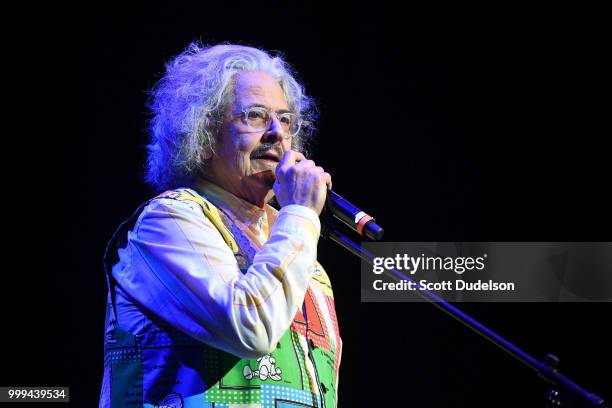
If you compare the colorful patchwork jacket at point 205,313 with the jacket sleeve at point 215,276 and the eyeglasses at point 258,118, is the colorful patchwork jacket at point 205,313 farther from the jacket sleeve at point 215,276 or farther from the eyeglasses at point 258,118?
the eyeglasses at point 258,118

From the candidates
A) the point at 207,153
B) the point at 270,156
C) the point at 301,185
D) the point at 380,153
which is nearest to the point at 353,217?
the point at 301,185

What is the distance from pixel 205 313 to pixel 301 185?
1.21ft

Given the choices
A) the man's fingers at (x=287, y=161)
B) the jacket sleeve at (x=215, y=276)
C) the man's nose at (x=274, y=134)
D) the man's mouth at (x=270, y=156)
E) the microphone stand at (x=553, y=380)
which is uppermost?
the man's nose at (x=274, y=134)

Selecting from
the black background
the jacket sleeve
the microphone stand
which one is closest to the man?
the jacket sleeve

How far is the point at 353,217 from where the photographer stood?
→ 1.69 m

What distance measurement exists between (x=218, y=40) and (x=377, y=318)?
1.29 meters

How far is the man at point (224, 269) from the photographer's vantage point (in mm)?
1481

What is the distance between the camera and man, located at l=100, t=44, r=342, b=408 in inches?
58.3

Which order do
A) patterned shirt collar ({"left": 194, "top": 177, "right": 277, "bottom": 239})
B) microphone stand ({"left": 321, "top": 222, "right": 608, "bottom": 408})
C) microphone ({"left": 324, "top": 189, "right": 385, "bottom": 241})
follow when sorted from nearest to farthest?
microphone stand ({"left": 321, "top": 222, "right": 608, "bottom": 408}) < microphone ({"left": 324, "top": 189, "right": 385, "bottom": 241}) < patterned shirt collar ({"left": 194, "top": 177, "right": 277, "bottom": 239})

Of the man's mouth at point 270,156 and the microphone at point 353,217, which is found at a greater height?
the man's mouth at point 270,156

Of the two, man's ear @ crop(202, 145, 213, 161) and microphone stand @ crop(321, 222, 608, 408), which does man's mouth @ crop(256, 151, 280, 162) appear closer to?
man's ear @ crop(202, 145, 213, 161)

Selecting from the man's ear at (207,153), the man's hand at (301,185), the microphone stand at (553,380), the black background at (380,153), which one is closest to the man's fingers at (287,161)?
the man's hand at (301,185)

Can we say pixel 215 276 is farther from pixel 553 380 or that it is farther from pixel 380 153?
pixel 380 153

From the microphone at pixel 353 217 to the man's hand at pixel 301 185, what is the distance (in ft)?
0.20
